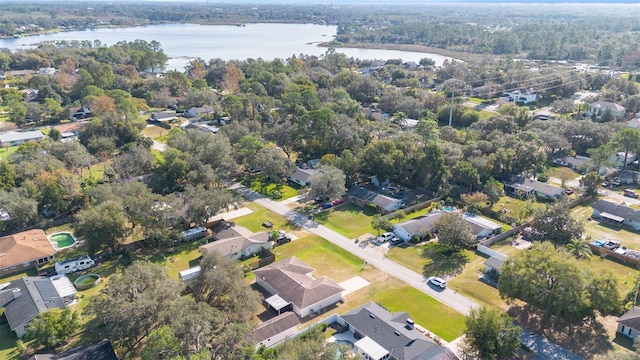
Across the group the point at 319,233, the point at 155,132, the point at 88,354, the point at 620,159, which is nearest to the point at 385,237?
the point at 319,233

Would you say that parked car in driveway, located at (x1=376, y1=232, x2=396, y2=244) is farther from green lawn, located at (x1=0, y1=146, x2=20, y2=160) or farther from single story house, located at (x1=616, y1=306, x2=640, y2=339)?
green lawn, located at (x1=0, y1=146, x2=20, y2=160)

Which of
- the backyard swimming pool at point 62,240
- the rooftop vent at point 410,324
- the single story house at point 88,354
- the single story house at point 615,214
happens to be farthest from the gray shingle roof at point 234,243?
the single story house at point 615,214

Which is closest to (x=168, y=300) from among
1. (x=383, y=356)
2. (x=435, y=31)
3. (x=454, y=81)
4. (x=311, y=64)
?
(x=383, y=356)

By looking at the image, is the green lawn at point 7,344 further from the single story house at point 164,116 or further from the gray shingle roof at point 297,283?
the single story house at point 164,116

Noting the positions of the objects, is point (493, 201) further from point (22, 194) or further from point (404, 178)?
point (22, 194)

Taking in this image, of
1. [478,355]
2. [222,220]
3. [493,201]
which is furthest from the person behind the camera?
[493,201]

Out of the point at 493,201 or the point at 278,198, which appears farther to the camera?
the point at 278,198
